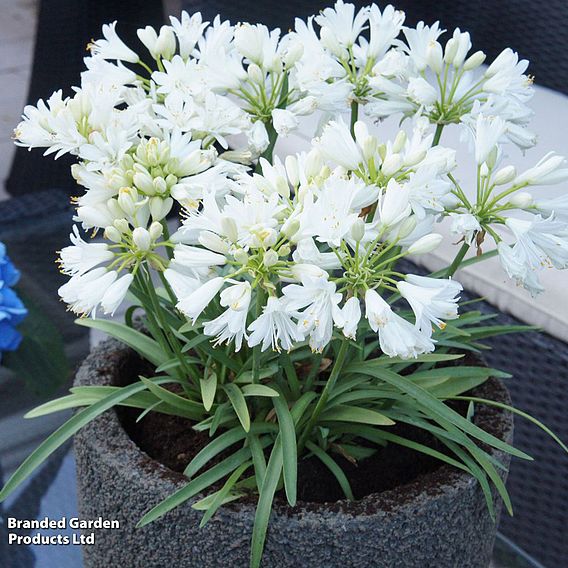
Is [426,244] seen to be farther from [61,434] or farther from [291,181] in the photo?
[61,434]

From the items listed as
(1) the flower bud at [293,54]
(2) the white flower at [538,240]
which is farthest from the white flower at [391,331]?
(1) the flower bud at [293,54]

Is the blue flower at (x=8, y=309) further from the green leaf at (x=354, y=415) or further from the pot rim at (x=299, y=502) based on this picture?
the green leaf at (x=354, y=415)

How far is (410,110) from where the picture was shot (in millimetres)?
745

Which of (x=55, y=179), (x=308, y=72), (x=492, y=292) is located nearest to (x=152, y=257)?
(x=308, y=72)

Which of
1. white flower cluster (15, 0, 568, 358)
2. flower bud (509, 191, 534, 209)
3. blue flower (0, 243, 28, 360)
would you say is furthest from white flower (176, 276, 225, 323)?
blue flower (0, 243, 28, 360)

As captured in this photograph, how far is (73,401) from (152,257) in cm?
22

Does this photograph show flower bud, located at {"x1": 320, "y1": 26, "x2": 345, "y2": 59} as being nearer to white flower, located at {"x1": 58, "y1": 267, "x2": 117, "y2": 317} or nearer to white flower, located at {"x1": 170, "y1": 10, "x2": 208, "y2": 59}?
white flower, located at {"x1": 170, "y1": 10, "x2": 208, "y2": 59}

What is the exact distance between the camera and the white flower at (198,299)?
0.58 metres

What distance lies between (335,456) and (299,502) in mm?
121

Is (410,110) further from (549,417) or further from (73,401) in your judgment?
(549,417)

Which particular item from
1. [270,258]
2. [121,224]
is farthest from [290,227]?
[121,224]

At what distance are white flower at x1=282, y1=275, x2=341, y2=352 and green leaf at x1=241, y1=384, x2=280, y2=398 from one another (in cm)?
15

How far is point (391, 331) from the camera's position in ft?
1.84

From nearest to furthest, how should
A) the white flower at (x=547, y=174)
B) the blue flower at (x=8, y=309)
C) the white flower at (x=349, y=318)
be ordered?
the white flower at (x=349, y=318), the white flower at (x=547, y=174), the blue flower at (x=8, y=309)
